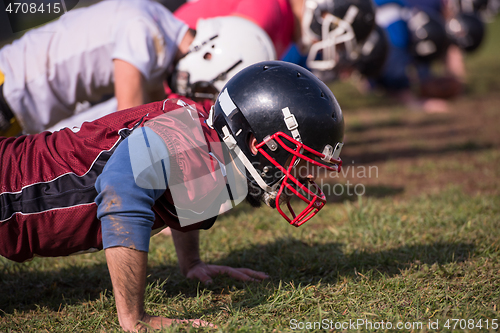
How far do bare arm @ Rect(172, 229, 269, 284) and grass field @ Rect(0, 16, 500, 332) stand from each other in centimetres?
6

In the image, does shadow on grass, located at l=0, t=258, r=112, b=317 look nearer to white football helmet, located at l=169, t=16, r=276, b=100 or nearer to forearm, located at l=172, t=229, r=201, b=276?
forearm, located at l=172, t=229, r=201, b=276

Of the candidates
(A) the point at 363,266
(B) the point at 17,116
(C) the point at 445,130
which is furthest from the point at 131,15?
(C) the point at 445,130

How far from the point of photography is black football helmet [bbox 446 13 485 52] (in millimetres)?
→ 9094

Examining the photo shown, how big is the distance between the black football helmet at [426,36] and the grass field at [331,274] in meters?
4.19

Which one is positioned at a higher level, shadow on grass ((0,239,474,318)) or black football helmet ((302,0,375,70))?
black football helmet ((302,0,375,70))

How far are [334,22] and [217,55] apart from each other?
1.95m

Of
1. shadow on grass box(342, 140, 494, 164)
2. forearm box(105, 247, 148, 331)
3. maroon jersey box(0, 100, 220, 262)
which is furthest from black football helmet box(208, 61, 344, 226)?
shadow on grass box(342, 140, 494, 164)

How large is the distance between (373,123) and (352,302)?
672 centimetres

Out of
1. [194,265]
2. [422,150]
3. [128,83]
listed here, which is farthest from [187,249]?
[422,150]

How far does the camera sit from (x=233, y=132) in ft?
6.64

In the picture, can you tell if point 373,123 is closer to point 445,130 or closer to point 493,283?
point 445,130

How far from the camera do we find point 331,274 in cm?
249

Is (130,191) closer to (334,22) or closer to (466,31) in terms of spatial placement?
(334,22)

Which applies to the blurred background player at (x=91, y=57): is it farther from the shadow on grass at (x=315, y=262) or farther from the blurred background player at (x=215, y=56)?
the shadow on grass at (x=315, y=262)
